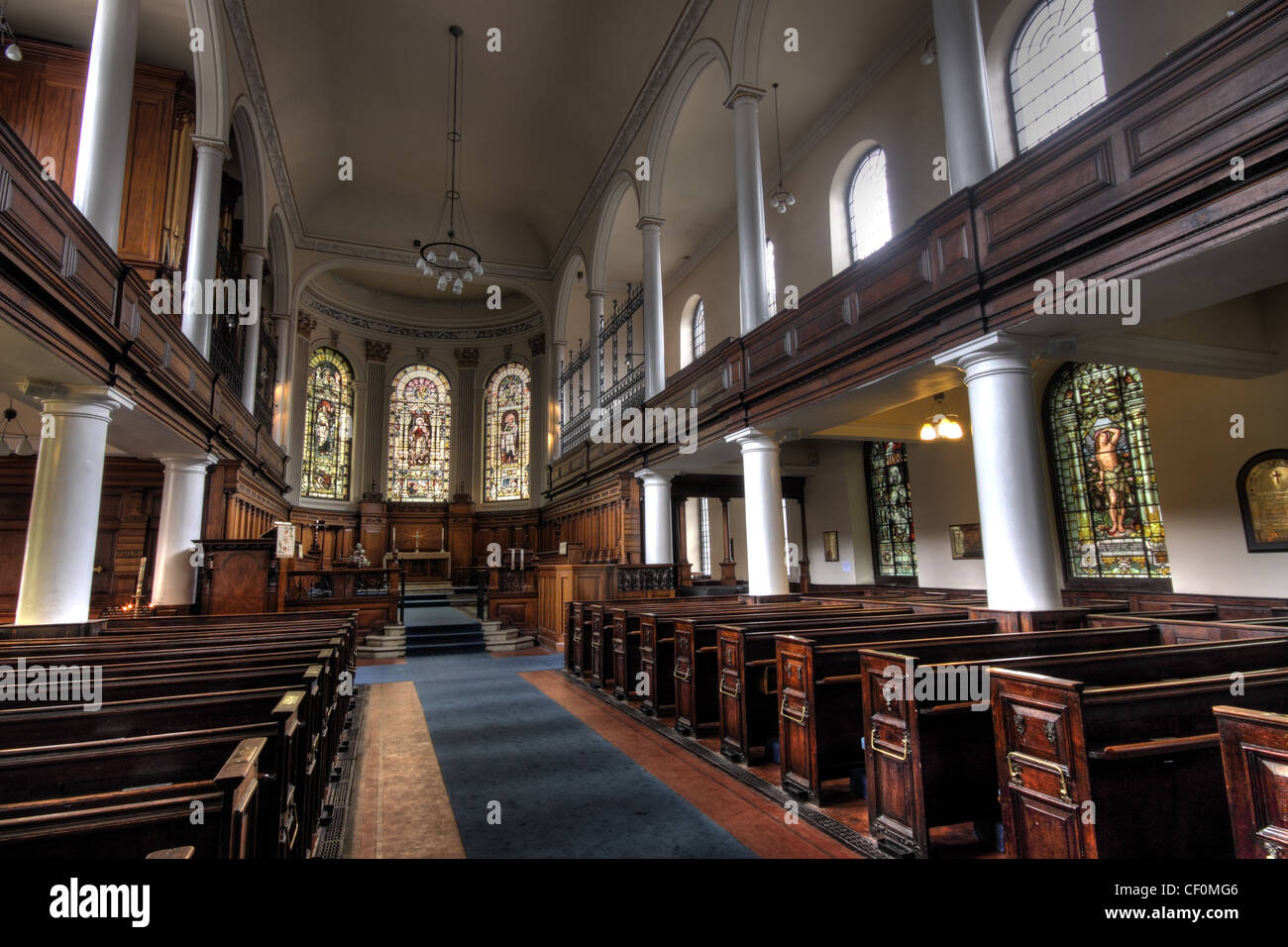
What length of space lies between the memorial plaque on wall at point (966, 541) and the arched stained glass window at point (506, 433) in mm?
12462

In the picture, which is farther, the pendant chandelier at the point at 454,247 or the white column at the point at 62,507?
the pendant chandelier at the point at 454,247

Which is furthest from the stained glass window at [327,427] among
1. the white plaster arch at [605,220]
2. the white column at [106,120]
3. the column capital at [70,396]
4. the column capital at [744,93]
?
the column capital at [744,93]

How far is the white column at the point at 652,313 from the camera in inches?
415

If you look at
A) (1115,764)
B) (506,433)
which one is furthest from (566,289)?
(1115,764)

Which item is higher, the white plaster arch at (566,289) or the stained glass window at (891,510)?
the white plaster arch at (566,289)

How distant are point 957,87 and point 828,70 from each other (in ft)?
18.2

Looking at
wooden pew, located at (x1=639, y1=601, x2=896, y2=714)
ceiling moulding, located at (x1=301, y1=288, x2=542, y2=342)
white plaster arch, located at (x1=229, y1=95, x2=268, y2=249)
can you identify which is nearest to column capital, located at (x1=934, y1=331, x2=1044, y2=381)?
wooden pew, located at (x1=639, y1=601, x2=896, y2=714)

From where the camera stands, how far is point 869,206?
9922mm

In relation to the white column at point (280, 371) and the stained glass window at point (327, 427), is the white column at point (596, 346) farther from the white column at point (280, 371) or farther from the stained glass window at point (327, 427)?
the stained glass window at point (327, 427)

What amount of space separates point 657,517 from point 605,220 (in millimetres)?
6403

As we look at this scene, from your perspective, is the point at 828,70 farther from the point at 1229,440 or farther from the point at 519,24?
the point at 1229,440

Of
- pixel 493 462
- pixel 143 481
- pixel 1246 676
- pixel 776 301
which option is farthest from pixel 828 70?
pixel 493 462

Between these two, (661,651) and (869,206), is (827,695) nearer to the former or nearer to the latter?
(661,651)
